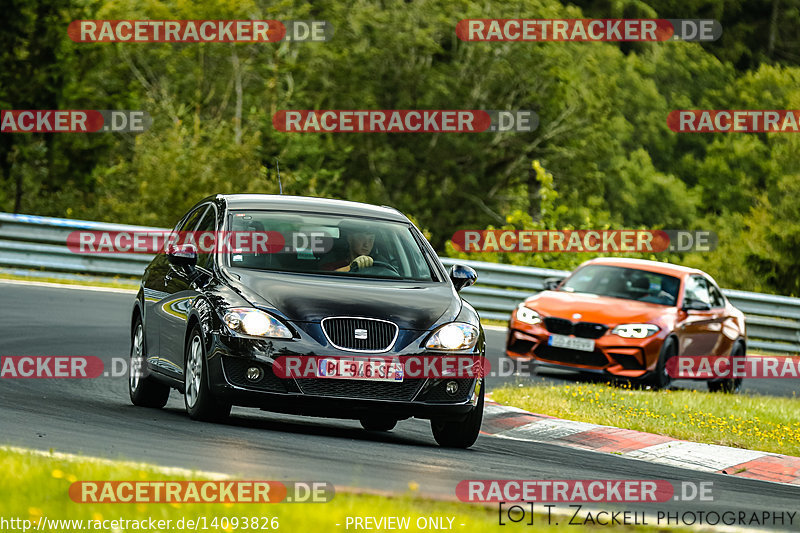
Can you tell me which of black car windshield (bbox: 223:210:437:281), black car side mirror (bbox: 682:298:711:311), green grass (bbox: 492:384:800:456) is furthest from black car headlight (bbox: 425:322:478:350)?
black car side mirror (bbox: 682:298:711:311)

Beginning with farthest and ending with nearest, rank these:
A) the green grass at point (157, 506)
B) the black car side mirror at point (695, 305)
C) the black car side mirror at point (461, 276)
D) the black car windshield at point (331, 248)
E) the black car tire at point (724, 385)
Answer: the black car tire at point (724, 385) < the black car side mirror at point (695, 305) < the black car side mirror at point (461, 276) < the black car windshield at point (331, 248) < the green grass at point (157, 506)

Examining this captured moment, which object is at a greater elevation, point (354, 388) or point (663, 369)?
point (354, 388)

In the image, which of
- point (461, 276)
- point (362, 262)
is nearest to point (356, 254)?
point (362, 262)

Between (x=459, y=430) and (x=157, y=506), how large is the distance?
4.38m

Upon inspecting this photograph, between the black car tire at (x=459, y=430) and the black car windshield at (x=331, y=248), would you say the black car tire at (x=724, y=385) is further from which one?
the black car tire at (x=459, y=430)

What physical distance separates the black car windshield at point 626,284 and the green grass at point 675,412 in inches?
95.1

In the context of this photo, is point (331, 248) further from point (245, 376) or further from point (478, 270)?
point (478, 270)

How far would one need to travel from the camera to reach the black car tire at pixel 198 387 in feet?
32.0

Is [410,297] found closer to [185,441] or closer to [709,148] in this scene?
[185,441]

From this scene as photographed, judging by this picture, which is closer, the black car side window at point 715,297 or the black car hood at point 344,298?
the black car hood at point 344,298

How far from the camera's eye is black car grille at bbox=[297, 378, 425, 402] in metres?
9.51

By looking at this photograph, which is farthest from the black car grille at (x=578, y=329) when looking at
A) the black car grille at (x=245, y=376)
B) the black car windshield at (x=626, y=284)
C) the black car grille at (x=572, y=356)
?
the black car grille at (x=245, y=376)

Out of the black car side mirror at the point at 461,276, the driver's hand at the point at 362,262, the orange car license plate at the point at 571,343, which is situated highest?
the driver's hand at the point at 362,262

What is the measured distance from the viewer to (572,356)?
16.6m
